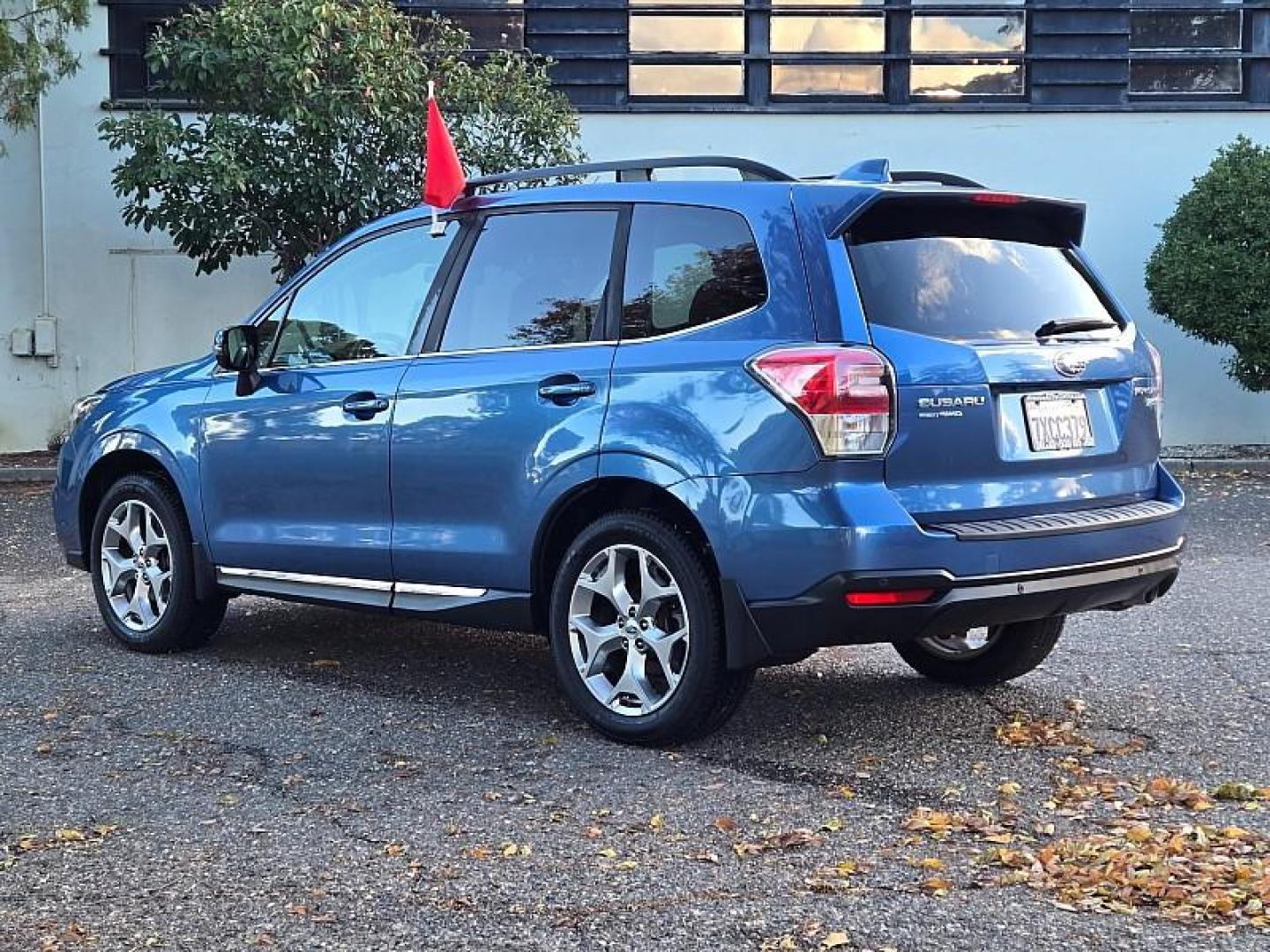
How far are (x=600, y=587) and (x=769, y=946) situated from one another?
2.01m

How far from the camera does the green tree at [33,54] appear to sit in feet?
46.7

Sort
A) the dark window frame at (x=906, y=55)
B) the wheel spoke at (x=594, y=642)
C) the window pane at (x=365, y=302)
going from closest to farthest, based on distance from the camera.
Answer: the wheel spoke at (x=594, y=642)
the window pane at (x=365, y=302)
the dark window frame at (x=906, y=55)

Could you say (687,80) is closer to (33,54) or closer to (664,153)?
(664,153)

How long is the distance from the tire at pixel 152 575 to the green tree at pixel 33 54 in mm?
7969

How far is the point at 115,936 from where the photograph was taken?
389 centimetres

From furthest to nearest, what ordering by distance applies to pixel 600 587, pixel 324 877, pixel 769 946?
pixel 600 587
pixel 324 877
pixel 769 946

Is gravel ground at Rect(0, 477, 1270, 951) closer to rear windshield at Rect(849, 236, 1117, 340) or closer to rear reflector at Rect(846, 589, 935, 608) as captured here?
rear reflector at Rect(846, 589, 935, 608)

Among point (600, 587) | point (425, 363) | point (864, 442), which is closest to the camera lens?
point (864, 442)

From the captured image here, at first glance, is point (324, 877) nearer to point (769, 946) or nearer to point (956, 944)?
Result: point (769, 946)

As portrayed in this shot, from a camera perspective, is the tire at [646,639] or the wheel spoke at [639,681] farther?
the wheel spoke at [639,681]

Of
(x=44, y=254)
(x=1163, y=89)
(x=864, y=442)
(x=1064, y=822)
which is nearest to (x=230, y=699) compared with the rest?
(x=864, y=442)

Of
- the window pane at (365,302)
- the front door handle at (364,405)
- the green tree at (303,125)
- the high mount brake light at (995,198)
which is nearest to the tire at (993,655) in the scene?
the high mount brake light at (995,198)

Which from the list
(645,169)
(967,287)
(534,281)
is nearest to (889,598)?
(967,287)

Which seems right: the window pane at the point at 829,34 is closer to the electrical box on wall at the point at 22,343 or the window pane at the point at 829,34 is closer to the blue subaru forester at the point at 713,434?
the electrical box on wall at the point at 22,343
